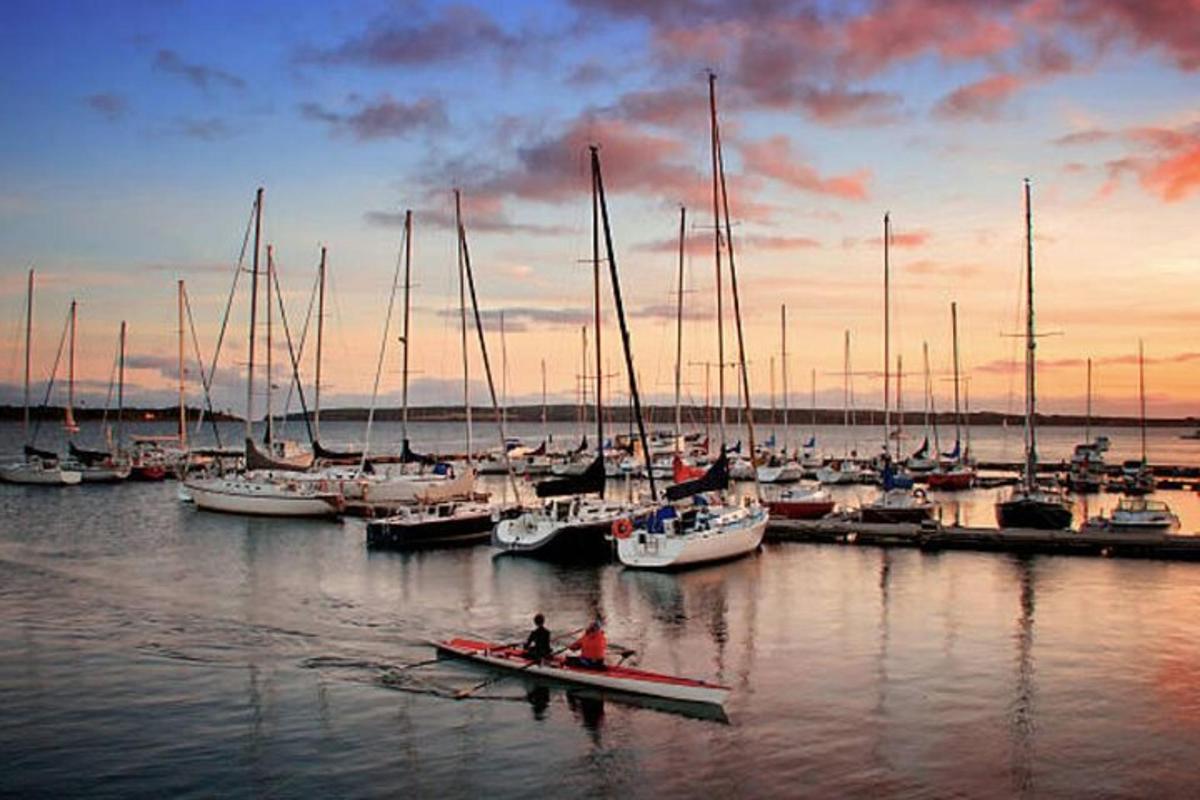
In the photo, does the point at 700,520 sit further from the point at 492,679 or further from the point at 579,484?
the point at 492,679

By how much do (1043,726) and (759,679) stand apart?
612 centimetres

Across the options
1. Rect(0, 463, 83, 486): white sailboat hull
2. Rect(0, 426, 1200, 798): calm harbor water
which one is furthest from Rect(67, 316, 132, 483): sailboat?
Rect(0, 426, 1200, 798): calm harbor water

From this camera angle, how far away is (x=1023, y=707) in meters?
22.2

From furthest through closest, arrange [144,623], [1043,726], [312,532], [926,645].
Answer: [312,532] → [144,623] → [926,645] → [1043,726]

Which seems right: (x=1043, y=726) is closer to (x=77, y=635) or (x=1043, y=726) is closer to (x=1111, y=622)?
(x=1111, y=622)

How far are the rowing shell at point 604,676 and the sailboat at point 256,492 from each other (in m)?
33.3

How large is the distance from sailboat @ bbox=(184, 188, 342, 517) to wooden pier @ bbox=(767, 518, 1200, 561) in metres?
24.3

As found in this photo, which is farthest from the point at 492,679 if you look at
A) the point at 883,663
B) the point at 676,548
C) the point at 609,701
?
the point at 676,548

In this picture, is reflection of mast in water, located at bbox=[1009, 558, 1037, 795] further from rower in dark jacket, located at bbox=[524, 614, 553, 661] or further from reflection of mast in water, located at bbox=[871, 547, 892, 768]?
rower in dark jacket, located at bbox=[524, 614, 553, 661]

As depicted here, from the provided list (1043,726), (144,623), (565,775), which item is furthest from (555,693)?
(144,623)

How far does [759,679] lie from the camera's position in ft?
80.4

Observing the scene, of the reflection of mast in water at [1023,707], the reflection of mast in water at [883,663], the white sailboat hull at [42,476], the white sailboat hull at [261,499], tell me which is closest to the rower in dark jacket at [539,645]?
the reflection of mast in water at [883,663]

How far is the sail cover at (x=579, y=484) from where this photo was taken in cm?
4238

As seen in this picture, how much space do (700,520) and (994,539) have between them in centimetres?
1363
